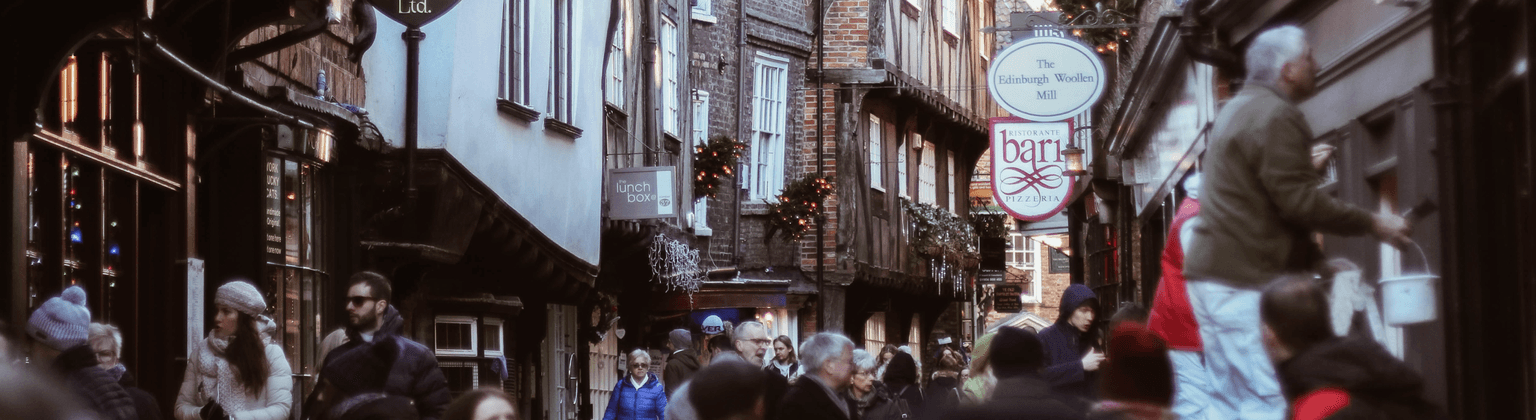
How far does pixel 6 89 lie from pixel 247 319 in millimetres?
1455

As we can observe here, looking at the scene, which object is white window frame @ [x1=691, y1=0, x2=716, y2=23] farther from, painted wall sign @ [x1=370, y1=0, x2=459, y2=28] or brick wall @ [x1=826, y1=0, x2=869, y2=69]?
painted wall sign @ [x1=370, y1=0, x2=459, y2=28]

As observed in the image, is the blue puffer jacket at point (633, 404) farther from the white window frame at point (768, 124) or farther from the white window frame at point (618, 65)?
the white window frame at point (768, 124)

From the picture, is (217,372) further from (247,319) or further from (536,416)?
(536,416)

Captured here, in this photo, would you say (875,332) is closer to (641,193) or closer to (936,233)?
(936,233)

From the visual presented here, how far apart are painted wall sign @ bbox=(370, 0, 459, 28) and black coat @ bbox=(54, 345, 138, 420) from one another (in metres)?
5.53

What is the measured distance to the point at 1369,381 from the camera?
4027 mm

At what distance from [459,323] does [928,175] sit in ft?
62.1

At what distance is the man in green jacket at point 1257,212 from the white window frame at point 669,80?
17.9 meters

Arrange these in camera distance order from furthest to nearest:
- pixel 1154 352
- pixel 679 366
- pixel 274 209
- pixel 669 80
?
pixel 669 80 → pixel 679 366 → pixel 274 209 → pixel 1154 352

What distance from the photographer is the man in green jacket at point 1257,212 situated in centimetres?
536

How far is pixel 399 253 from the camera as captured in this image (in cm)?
1372

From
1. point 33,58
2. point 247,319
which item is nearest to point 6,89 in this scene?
point 33,58

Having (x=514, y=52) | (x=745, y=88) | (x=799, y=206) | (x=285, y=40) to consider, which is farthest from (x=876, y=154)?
(x=285, y=40)

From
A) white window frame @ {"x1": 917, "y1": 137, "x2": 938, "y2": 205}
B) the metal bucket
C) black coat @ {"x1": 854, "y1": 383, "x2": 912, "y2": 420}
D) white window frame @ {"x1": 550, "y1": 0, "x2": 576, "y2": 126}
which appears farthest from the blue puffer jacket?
white window frame @ {"x1": 917, "y1": 137, "x2": 938, "y2": 205}
